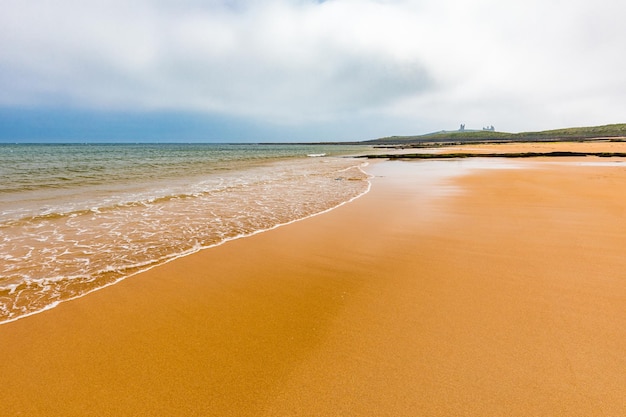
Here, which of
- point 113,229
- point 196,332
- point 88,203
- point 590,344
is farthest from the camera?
point 88,203

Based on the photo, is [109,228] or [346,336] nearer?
[346,336]

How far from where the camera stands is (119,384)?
9.71 feet

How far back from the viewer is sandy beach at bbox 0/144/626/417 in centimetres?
271

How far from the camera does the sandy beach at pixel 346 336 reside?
2713 millimetres

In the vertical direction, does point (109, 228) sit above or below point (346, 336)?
above

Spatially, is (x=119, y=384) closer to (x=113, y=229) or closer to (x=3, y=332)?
(x=3, y=332)

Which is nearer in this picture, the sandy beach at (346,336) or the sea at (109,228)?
the sandy beach at (346,336)

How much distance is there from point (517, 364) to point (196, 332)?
3458 millimetres

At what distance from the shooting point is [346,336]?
3607mm

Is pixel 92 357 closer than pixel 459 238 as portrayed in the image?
Yes

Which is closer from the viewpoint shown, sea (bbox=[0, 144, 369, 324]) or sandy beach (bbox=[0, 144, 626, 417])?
sandy beach (bbox=[0, 144, 626, 417])

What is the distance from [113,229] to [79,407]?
276 inches

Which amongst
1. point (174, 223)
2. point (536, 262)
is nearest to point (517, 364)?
point (536, 262)

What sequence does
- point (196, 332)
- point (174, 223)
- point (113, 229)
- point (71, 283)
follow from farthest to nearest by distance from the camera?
point (174, 223)
point (113, 229)
point (71, 283)
point (196, 332)
